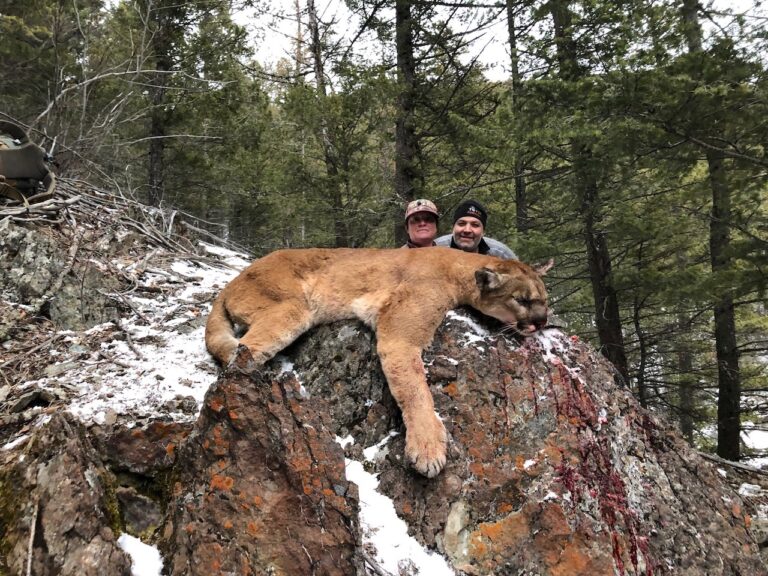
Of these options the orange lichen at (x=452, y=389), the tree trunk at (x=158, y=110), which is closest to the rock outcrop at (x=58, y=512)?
the orange lichen at (x=452, y=389)

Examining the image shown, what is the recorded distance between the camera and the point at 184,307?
5809mm

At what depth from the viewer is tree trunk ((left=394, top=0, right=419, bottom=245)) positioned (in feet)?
36.9

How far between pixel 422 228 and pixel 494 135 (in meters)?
2.85

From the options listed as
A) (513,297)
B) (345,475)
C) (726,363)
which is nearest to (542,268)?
(513,297)

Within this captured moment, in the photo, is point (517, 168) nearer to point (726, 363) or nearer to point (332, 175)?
point (332, 175)

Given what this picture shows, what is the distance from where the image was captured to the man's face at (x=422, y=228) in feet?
21.9

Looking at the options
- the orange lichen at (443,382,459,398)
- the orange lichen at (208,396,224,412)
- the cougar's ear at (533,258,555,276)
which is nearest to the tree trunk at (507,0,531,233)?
the cougar's ear at (533,258,555,276)

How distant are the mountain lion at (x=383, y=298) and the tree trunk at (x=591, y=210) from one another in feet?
11.6

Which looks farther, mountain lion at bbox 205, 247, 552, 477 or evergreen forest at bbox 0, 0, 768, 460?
evergreen forest at bbox 0, 0, 768, 460

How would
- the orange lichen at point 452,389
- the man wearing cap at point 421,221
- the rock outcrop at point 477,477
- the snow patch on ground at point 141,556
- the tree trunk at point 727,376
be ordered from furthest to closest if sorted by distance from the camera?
the tree trunk at point 727,376
the man wearing cap at point 421,221
the orange lichen at point 452,389
the rock outcrop at point 477,477
the snow patch on ground at point 141,556

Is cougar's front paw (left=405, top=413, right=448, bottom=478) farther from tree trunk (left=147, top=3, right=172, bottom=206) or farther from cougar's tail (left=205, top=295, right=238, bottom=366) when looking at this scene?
tree trunk (left=147, top=3, right=172, bottom=206)

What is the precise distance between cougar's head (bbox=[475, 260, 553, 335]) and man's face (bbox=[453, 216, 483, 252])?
233cm

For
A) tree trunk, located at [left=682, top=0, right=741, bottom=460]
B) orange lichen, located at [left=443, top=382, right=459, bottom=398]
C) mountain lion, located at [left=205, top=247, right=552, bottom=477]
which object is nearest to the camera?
orange lichen, located at [left=443, top=382, right=459, bottom=398]

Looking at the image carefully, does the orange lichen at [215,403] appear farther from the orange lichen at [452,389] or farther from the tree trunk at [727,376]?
the tree trunk at [727,376]
